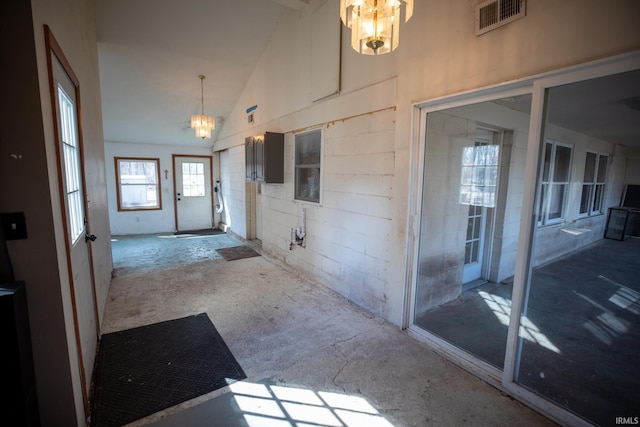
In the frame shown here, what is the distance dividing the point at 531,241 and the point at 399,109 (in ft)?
4.94

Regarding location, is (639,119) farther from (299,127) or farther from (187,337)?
(187,337)

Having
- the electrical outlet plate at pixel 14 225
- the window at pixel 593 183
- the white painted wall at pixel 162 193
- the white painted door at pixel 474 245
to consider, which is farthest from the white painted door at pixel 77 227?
the white painted wall at pixel 162 193

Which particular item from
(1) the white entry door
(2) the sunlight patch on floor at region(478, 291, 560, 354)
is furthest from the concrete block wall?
(1) the white entry door

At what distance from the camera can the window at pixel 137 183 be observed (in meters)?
6.89

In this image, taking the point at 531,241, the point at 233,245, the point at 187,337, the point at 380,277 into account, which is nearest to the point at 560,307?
the point at 531,241

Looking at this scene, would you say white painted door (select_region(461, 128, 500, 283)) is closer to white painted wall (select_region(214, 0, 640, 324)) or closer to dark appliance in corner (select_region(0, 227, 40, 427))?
white painted wall (select_region(214, 0, 640, 324))

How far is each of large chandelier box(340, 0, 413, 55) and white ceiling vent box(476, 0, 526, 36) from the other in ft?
2.84

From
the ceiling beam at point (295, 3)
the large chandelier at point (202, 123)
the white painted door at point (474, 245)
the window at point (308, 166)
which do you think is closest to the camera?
the white painted door at point (474, 245)

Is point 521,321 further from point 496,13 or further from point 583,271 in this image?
point 496,13

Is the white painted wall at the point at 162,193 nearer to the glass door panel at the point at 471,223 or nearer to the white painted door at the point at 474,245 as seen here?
the glass door panel at the point at 471,223

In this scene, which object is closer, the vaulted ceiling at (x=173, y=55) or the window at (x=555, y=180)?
the window at (x=555, y=180)

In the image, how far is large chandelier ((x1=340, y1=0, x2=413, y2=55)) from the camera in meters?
1.39

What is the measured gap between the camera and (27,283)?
4.25ft

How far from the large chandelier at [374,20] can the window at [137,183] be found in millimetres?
7075
